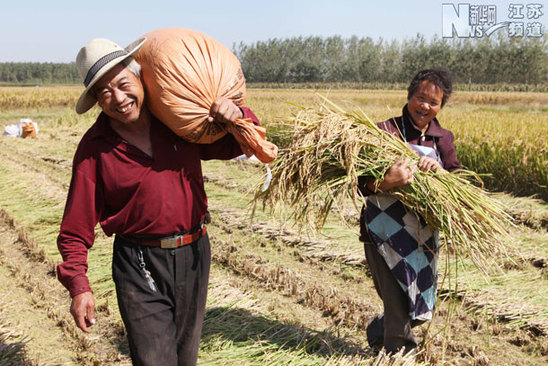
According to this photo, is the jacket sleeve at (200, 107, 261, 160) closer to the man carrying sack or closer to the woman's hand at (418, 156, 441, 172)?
the man carrying sack

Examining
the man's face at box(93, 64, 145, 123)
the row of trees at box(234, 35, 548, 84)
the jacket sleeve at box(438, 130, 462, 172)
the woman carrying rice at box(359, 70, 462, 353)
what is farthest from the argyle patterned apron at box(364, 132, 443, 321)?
the row of trees at box(234, 35, 548, 84)

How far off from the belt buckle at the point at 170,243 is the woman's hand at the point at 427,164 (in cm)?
121

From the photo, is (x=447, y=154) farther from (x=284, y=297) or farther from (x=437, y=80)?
(x=284, y=297)

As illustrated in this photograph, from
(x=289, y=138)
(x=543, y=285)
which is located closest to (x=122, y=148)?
(x=289, y=138)

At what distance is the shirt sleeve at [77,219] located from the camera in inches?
72.4

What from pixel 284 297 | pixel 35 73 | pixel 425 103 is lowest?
pixel 284 297

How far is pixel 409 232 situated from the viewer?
8.02 feet

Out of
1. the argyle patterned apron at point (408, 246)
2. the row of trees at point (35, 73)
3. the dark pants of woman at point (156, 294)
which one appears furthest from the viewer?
the row of trees at point (35, 73)

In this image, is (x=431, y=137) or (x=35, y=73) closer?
(x=431, y=137)

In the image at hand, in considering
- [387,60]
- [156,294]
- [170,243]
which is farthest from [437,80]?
[387,60]

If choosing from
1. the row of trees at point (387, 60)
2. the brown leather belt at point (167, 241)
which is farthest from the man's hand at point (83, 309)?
the row of trees at point (387, 60)

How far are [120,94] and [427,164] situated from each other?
1442mm

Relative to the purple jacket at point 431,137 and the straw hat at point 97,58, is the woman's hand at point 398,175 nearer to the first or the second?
the purple jacket at point 431,137

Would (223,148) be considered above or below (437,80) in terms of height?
below
